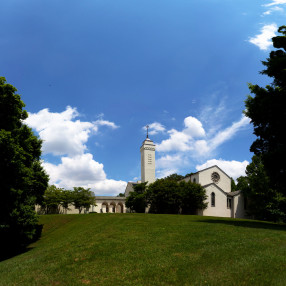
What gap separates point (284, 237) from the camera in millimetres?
13875

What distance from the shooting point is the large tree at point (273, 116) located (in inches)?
714

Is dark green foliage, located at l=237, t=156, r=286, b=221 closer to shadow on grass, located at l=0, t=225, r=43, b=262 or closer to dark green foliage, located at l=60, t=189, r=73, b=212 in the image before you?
shadow on grass, located at l=0, t=225, r=43, b=262

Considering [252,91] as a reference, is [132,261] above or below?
below

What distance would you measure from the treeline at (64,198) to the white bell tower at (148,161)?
14308mm

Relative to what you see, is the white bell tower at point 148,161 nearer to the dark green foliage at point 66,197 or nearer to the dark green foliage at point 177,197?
the dark green foliage at point 177,197

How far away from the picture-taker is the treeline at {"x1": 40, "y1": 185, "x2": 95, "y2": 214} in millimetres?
49656

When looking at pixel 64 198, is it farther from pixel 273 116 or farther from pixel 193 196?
pixel 273 116

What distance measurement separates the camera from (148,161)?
197 feet

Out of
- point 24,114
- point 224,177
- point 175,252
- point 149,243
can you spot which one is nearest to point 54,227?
point 24,114

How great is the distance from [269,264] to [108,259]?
6981 millimetres

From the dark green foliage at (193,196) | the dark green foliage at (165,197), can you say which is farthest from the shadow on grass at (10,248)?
the dark green foliage at (193,196)

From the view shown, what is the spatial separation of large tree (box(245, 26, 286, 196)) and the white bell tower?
39850 millimetres

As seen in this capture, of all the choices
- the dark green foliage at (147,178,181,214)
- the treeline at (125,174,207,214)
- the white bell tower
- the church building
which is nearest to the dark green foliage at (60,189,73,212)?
the church building

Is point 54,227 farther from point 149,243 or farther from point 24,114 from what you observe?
point 149,243
